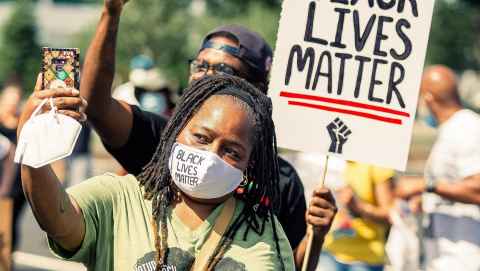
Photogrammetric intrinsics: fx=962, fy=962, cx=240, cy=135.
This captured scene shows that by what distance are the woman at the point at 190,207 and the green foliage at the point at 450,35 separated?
28284mm

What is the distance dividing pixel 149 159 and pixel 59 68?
2.92ft

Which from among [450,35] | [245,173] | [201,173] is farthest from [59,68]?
[450,35]

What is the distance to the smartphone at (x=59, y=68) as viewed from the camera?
2.36 meters

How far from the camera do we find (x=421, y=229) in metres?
5.98

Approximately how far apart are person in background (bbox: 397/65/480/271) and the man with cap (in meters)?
2.11

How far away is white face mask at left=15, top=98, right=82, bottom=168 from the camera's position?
85.3 inches

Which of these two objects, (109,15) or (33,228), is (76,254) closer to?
(109,15)

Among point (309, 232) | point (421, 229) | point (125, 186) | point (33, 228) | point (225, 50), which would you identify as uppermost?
point (225, 50)

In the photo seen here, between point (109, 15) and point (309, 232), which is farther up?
point (109, 15)

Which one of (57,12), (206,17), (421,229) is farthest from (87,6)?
(421,229)

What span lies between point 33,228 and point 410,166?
11152 mm

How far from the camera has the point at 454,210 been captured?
18.2 feet

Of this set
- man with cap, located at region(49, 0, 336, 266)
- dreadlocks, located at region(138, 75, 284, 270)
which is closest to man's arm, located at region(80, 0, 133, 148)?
man with cap, located at region(49, 0, 336, 266)

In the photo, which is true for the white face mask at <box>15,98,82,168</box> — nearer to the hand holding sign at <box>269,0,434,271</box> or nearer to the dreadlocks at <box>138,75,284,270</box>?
the dreadlocks at <box>138,75,284,270</box>
